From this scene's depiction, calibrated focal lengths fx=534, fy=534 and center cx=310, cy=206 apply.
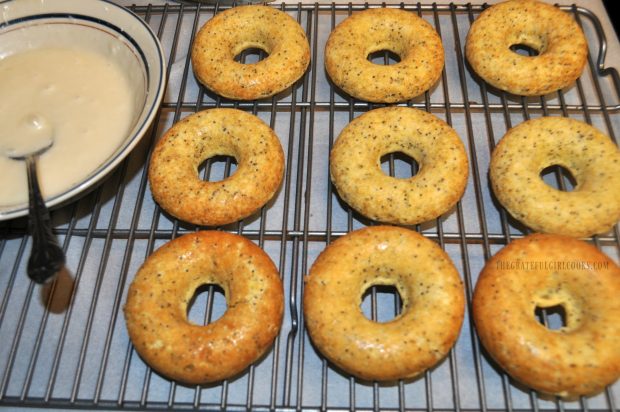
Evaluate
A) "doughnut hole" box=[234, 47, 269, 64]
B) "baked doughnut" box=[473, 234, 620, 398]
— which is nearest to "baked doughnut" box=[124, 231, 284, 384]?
"baked doughnut" box=[473, 234, 620, 398]

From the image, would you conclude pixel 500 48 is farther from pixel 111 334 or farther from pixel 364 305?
pixel 111 334

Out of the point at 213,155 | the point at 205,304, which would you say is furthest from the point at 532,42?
the point at 205,304

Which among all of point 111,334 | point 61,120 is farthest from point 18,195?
point 111,334

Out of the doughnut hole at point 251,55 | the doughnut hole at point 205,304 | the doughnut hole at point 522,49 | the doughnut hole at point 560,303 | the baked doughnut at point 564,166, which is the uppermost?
the doughnut hole at point 522,49

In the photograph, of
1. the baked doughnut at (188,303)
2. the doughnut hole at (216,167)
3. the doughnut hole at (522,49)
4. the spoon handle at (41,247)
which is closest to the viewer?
the spoon handle at (41,247)

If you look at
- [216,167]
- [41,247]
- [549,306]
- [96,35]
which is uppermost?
[96,35]

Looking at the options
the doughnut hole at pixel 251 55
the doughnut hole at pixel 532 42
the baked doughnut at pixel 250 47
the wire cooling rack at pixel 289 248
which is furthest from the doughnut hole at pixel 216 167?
the doughnut hole at pixel 532 42

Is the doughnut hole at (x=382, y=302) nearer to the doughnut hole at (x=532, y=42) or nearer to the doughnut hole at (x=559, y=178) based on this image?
the doughnut hole at (x=559, y=178)

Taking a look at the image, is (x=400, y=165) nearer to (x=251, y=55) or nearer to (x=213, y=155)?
(x=213, y=155)
